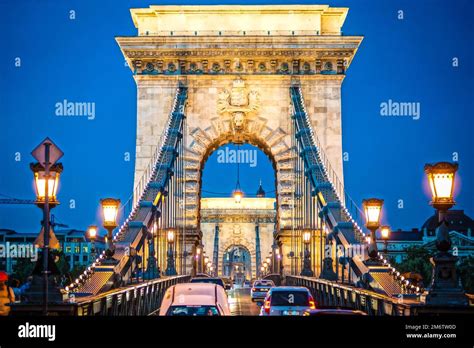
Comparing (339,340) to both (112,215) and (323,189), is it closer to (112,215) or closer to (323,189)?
(112,215)

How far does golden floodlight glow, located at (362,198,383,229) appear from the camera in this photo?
26.1 metres

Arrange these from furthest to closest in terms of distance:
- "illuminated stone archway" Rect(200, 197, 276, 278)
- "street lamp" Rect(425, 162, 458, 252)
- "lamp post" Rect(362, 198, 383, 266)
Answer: "illuminated stone archway" Rect(200, 197, 276, 278)
"lamp post" Rect(362, 198, 383, 266)
"street lamp" Rect(425, 162, 458, 252)

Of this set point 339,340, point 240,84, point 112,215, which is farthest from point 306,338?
point 240,84

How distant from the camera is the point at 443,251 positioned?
1580 cm

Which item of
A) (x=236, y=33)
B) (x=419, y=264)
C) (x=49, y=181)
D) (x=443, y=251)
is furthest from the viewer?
(x=419, y=264)

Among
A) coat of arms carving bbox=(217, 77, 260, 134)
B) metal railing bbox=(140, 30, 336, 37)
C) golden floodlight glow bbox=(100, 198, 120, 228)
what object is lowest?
golden floodlight glow bbox=(100, 198, 120, 228)

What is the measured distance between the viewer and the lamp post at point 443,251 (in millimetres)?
15367

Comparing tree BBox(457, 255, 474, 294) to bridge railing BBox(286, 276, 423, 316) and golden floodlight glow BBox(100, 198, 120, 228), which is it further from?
golden floodlight glow BBox(100, 198, 120, 228)

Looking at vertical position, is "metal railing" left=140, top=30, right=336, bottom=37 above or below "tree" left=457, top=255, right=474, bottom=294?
above

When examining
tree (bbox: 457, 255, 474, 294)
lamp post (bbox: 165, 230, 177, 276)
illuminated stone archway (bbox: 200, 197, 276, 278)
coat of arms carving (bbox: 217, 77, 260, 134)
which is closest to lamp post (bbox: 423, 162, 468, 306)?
lamp post (bbox: 165, 230, 177, 276)

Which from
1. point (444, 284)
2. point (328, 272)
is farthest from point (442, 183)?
point (328, 272)

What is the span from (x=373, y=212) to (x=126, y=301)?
23.5 feet

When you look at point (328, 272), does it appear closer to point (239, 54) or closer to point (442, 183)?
point (239, 54)

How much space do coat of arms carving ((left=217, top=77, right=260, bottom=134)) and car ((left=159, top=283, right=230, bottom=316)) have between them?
3033cm
